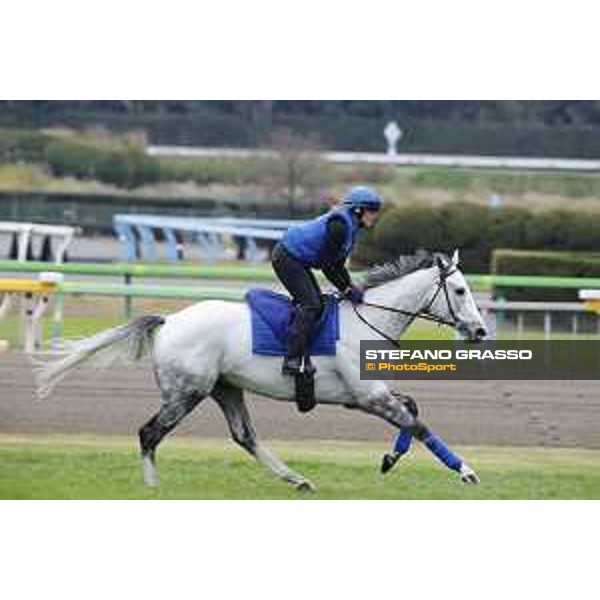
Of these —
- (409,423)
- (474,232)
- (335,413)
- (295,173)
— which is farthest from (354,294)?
(295,173)

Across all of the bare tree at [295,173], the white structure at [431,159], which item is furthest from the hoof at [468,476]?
the white structure at [431,159]

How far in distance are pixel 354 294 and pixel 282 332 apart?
0.41 m

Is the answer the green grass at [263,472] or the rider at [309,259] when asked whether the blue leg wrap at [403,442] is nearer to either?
the green grass at [263,472]

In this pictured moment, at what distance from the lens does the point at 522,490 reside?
299 inches

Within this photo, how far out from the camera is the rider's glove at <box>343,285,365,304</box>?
7.75m

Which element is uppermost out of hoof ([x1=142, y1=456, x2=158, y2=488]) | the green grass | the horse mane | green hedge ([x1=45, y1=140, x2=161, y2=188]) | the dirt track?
green hedge ([x1=45, y1=140, x2=161, y2=188])

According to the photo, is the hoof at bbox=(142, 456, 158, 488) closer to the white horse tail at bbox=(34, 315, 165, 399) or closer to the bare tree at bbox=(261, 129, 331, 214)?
the white horse tail at bbox=(34, 315, 165, 399)

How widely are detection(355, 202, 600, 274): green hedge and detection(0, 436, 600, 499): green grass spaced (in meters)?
7.70

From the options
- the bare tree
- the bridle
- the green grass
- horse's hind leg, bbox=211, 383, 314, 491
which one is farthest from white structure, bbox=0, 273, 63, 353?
the bare tree

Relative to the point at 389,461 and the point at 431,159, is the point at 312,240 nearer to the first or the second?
the point at 389,461

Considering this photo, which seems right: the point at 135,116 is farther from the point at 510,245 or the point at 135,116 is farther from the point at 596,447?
the point at 596,447

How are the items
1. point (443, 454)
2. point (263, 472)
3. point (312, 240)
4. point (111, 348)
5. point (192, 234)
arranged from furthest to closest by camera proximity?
1. point (192, 234)
2. point (263, 472)
3. point (111, 348)
4. point (312, 240)
5. point (443, 454)

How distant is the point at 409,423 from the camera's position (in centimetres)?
745

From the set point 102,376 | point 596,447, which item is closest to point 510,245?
point 102,376
